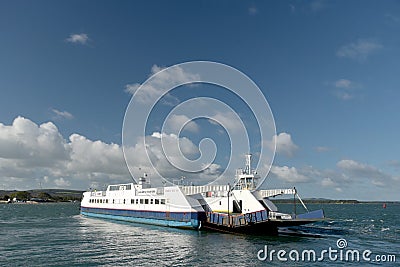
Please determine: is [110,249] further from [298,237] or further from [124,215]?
[124,215]

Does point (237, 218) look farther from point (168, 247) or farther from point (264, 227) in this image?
point (168, 247)

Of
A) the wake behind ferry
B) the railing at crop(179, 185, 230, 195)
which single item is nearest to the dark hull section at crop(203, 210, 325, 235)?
the wake behind ferry

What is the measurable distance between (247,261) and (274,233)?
16081 mm

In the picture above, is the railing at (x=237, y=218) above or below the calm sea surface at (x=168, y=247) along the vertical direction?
above

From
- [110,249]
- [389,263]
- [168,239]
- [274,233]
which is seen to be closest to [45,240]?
[110,249]

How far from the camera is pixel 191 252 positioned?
34.0 m

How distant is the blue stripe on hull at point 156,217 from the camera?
Answer: 5034 centimetres

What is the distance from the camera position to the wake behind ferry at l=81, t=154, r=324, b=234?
44656 millimetres

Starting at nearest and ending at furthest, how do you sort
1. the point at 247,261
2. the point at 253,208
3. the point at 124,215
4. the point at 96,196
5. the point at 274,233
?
1. the point at 247,261
2. the point at 274,233
3. the point at 253,208
4. the point at 124,215
5. the point at 96,196

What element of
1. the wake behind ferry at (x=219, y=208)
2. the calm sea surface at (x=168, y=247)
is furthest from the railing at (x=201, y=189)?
the calm sea surface at (x=168, y=247)

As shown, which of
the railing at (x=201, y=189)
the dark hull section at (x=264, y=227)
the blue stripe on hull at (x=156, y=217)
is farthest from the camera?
the railing at (x=201, y=189)

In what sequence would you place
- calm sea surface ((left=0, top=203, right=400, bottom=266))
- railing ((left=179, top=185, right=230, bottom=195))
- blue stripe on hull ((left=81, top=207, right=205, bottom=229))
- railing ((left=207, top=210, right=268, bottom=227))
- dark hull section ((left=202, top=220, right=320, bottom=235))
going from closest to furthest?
calm sea surface ((left=0, top=203, right=400, bottom=266)) < dark hull section ((left=202, top=220, right=320, bottom=235)) < railing ((left=207, top=210, right=268, bottom=227)) < blue stripe on hull ((left=81, top=207, right=205, bottom=229)) < railing ((left=179, top=185, right=230, bottom=195))

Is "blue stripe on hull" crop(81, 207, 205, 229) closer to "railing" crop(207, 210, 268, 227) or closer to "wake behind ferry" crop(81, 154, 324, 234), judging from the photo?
"wake behind ferry" crop(81, 154, 324, 234)

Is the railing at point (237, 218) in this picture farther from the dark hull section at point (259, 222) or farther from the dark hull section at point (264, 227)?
the dark hull section at point (264, 227)
